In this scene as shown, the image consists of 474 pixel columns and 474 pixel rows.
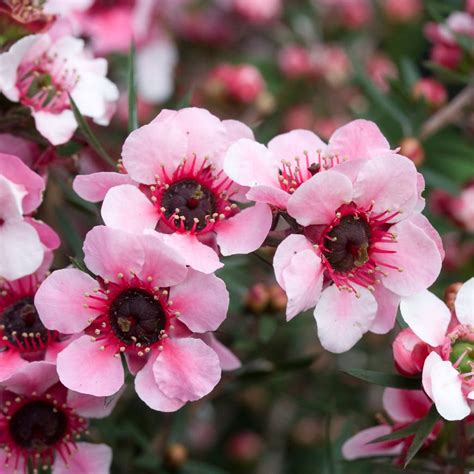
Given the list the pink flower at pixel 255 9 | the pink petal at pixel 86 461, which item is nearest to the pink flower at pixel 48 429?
the pink petal at pixel 86 461

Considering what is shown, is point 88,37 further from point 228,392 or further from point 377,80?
point 377,80

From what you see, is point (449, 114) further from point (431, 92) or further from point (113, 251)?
point (113, 251)

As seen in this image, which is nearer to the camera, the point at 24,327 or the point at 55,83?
the point at 24,327

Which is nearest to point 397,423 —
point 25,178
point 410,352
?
point 410,352

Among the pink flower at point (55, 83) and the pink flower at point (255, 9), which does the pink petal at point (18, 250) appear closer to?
the pink flower at point (55, 83)

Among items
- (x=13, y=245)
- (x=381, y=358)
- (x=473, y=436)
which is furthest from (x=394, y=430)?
(x=381, y=358)

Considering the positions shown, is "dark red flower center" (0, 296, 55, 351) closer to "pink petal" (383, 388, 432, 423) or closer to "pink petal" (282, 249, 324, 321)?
"pink petal" (282, 249, 324, 321)

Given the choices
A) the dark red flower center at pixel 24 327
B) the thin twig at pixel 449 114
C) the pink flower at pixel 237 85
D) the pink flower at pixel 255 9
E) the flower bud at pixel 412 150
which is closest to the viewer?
the dark red flower center at pixel 24 327

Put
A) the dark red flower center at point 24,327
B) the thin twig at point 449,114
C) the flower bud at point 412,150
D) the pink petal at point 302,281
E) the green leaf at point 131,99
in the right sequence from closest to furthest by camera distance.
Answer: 1. the pink petal at point 302,281
2. the dark red flower center at point 24,327
3. the green leaf at point 131,99
4. the flower bud at point 412,150
5. the thin twig at point 449,114
